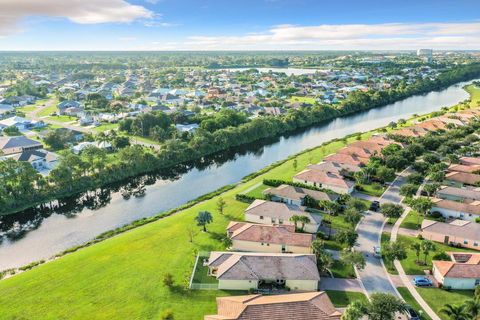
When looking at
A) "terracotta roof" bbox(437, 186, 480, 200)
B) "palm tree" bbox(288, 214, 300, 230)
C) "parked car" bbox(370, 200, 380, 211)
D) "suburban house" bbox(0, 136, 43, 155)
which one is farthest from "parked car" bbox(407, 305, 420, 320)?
"suburban house" bbox(0, 136, 43, 155)

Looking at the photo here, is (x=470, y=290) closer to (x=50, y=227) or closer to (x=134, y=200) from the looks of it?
(x=134, y=200)

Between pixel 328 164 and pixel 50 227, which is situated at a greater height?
pixel 328 164

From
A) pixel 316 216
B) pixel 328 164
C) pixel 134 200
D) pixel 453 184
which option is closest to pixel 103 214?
pixel 134 200

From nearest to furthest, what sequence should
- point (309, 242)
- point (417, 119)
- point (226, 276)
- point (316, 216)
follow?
point (226, 276) → point (309, 242) → point (316, 216) → point (417, 119)

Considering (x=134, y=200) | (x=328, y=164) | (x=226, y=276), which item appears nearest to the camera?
(x=226, y=276)

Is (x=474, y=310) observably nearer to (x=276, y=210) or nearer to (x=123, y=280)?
(x=276, y=210)

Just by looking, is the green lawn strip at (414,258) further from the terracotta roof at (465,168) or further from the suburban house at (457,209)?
the terracotta roof at (465,168)
